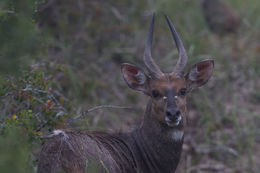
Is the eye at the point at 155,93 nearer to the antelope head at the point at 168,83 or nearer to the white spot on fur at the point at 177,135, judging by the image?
the antelope head at the point at 168,83

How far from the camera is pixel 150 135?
5105 mm

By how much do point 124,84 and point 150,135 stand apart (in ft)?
13.1

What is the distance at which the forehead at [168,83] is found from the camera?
509cm

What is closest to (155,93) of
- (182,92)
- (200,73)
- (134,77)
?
(182,92)

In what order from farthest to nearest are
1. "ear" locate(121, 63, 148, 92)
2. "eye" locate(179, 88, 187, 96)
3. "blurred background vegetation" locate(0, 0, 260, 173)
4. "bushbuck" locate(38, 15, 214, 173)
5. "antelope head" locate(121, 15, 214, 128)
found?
"blurred background vegetation" locate(0, 0, 260, 173) → "ear" locate(121, 63, 148, 92) → "eye" locate(179, 88, 187, 96) → "antelope head" locate(121, 15, 214, 128) → "bushbuck" locate(38, 15, 214, 173)

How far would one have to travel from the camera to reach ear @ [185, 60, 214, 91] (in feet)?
18.3

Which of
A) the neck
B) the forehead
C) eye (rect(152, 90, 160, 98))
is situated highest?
the forehead

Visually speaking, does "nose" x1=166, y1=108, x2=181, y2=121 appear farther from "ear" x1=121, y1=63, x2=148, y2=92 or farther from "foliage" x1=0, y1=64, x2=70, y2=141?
"foliage" x1=0, y1=64, x2=70, y2=141

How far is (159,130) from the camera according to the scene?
5031 mm

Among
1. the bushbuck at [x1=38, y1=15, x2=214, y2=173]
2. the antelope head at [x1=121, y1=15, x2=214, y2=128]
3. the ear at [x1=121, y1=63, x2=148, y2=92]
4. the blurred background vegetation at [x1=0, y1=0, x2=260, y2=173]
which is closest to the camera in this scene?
the bushbuck at [x1=38, y1=15, x2=214, y2=173]

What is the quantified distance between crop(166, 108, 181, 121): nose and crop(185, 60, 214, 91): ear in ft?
2.66

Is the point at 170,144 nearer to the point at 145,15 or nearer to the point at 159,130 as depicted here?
the point at 159,130

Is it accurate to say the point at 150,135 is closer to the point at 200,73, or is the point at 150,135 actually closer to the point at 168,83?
the point at 168,83

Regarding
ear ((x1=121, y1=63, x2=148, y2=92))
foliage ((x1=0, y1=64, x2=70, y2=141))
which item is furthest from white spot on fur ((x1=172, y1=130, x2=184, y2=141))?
foliage ((x1=0, y1=64, x2=70, y2=141))
